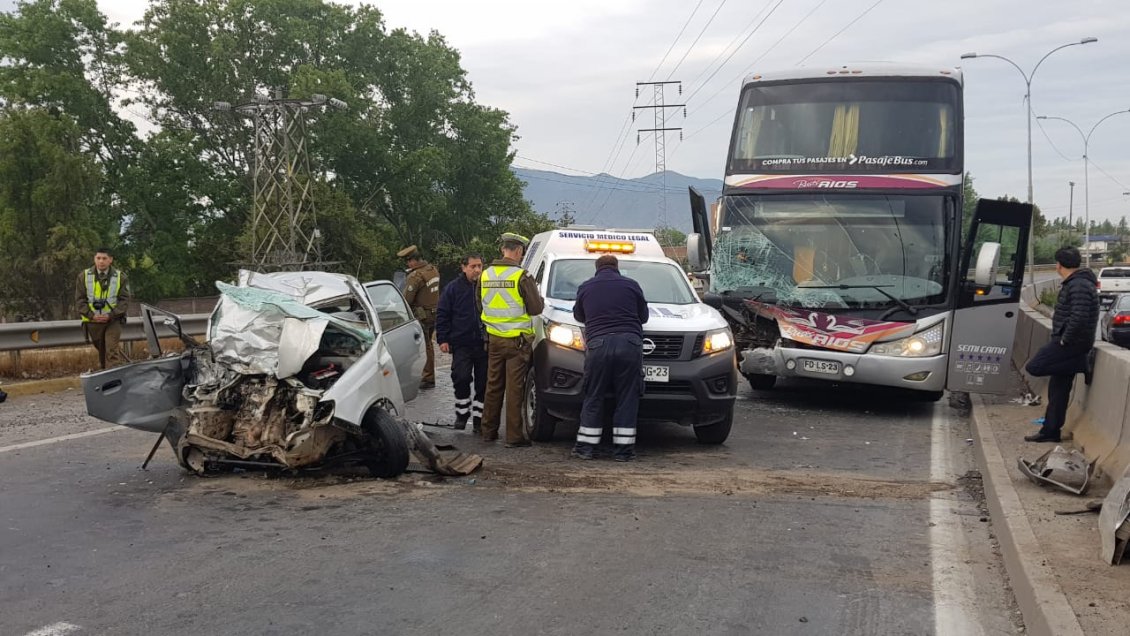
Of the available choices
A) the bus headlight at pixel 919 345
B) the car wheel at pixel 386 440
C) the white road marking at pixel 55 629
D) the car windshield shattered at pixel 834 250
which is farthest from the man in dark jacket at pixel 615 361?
the white road marking at pixel 55 629

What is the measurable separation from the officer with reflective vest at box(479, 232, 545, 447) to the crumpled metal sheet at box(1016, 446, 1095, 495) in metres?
4.05

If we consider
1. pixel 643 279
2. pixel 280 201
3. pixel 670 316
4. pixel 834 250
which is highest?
pixel 280 201


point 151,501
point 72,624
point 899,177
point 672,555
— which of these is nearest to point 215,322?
point 151,501

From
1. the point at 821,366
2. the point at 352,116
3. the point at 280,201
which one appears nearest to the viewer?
the point at 821,366

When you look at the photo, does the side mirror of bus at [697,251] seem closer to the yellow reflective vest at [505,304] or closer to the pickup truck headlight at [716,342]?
the pickup truck headlight at [716,342]

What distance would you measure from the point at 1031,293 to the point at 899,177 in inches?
1176

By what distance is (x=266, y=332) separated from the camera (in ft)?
22.9

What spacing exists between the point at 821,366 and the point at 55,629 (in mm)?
8812

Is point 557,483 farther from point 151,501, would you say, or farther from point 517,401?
point 151,501

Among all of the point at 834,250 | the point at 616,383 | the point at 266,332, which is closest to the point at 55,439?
the point at 266,332

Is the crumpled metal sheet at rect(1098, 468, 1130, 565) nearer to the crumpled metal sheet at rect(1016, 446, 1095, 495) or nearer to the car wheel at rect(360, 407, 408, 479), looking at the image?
the crumpled metal sheet at rect(1016, 446, 1095, 495)

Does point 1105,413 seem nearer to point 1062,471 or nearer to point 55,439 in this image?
point 1062,471

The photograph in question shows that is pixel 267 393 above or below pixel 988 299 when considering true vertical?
below

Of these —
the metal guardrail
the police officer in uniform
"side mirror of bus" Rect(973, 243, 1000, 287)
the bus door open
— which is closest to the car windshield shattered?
the bus door open
